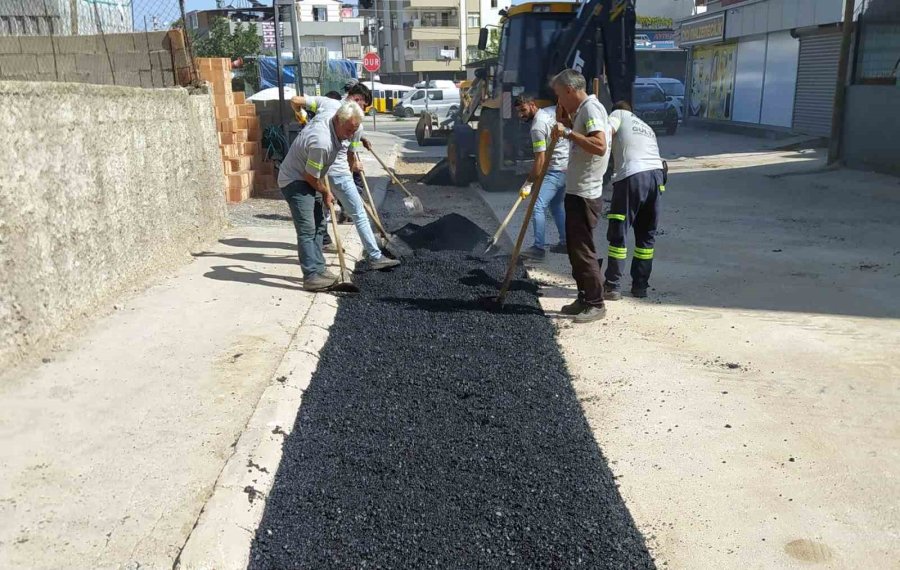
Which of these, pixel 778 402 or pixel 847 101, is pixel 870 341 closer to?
pixel 778 402

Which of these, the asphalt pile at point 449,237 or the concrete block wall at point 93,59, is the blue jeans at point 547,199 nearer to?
the asphalt pile at point 449,237

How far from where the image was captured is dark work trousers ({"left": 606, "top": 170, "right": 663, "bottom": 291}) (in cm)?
600

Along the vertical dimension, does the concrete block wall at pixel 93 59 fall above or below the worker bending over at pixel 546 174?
above

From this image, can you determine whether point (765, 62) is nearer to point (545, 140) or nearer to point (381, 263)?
point (545, 140)

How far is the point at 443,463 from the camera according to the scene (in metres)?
3.68

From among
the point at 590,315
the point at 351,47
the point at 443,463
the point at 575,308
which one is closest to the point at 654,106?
the point at 575,308

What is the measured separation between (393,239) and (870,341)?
477cm

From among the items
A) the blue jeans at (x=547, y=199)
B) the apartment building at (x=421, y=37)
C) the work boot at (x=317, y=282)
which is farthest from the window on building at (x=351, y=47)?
the work boot at (x=317, y=282)

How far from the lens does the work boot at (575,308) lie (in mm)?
5863

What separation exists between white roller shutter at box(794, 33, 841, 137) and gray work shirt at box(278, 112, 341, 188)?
16632mm

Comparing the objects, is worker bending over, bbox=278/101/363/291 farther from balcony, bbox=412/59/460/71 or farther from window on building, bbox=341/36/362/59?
balcony, bbox=412/59/460/71

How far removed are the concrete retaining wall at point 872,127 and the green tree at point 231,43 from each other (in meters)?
22.3

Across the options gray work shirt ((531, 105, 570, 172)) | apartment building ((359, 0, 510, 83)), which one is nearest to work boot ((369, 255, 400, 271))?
gray work shirt ((531, 105, 570, 172))

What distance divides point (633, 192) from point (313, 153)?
2589mm
